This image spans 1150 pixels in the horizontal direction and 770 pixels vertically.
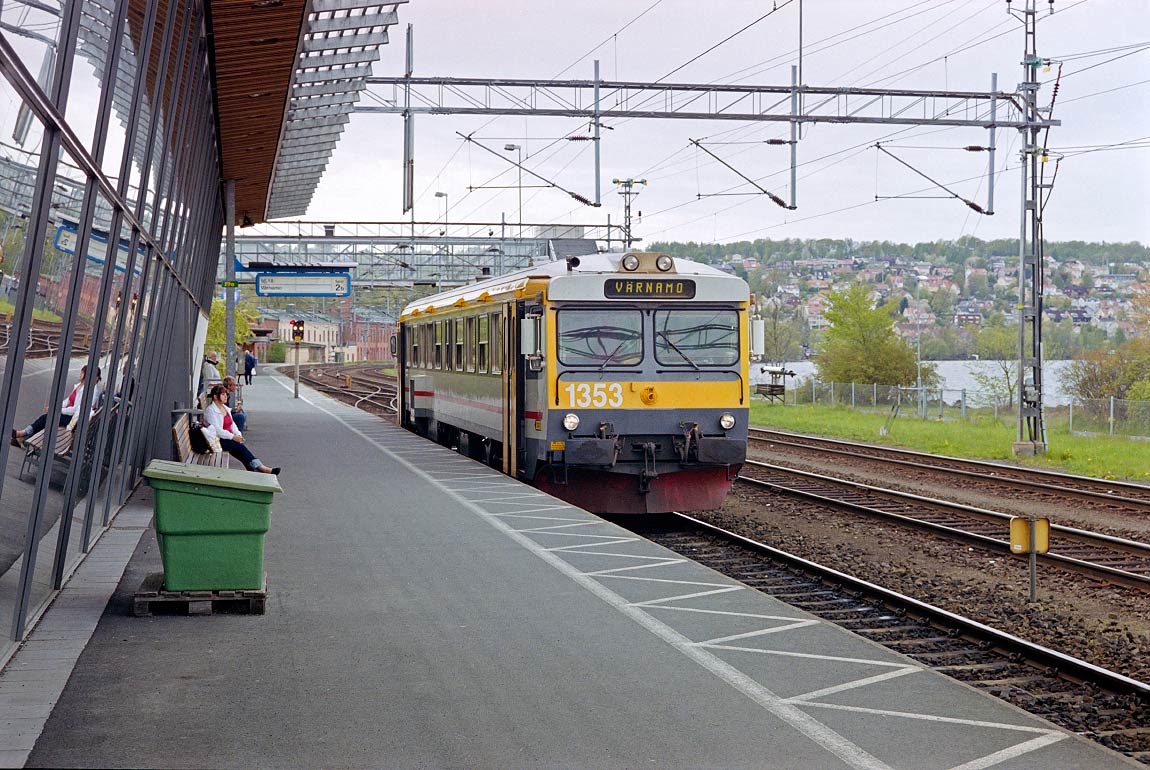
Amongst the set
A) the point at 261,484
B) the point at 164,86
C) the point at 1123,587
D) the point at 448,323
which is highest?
the point at 164,86

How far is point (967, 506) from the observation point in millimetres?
18828

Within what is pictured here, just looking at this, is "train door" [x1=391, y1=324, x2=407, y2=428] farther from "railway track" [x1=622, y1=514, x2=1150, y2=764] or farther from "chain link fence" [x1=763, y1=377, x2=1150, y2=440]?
"railway track" [x1=622, y1=514, x2=1150, y2=764]

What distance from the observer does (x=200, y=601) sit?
8.88m

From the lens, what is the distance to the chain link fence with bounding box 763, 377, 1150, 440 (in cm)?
3091

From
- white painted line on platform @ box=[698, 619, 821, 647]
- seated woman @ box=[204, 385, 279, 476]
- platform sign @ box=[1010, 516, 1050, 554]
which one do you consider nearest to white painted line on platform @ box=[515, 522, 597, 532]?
platform sign @ box=[1010, 516, 1050, 554]


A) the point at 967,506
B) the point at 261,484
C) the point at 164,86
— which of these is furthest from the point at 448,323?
the point at 261,484

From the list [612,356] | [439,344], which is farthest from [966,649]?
[439,344]

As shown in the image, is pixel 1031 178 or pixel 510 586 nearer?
pixel 510 586

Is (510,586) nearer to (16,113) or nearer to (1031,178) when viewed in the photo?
(16,113)

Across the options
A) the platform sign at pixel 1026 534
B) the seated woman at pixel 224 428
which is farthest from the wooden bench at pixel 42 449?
the platform sign at pixel 1026 534

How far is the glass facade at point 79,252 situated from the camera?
604 centimetres

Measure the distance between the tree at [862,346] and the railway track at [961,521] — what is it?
116ft

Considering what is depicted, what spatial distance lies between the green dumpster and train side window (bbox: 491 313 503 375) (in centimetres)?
968

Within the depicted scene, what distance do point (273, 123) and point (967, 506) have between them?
11.0 meters
